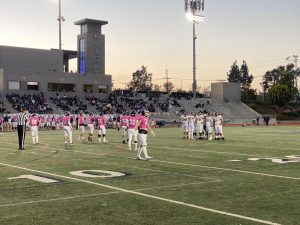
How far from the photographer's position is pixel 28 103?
5653 centimetres

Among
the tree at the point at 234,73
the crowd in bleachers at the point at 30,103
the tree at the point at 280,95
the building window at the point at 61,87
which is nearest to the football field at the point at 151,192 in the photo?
the crowd in bleachers at the point at 30,103

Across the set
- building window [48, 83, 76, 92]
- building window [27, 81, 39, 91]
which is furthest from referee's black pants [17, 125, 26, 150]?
building window [48, 83, 76, 92]

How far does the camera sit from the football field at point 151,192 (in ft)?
24.8

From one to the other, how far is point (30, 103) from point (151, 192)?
1938 inches

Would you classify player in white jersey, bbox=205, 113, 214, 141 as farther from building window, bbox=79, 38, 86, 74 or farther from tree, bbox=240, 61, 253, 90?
tree, bbox=240, 61, 253, 90

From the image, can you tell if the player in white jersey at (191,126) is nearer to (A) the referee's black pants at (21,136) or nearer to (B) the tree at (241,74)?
(A) the referee's black pants at (21,136)

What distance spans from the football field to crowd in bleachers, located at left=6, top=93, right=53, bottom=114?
131ft

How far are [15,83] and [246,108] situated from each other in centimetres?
3802

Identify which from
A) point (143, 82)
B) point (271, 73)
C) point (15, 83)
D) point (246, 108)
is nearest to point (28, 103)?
point (15, 83)

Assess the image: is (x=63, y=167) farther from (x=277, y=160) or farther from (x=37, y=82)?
(x=37, y=82)

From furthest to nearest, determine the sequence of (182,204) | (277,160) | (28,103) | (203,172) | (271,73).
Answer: (271,73) < (28,103) < (277,160) < (203,172) < (182,204)

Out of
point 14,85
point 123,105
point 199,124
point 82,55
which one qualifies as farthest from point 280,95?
point 199,124

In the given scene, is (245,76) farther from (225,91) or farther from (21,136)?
(21,136)

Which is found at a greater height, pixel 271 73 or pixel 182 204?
pixel 271 73
